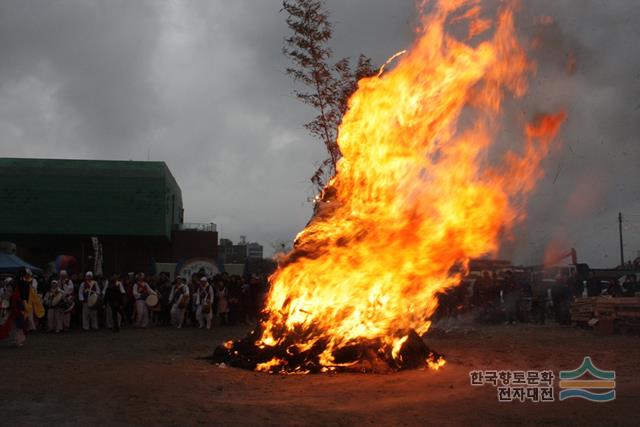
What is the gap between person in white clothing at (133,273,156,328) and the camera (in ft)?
70.9

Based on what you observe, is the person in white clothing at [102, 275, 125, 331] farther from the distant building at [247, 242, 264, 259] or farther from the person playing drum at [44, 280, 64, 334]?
the distant building at [247, 242, 264, 259]

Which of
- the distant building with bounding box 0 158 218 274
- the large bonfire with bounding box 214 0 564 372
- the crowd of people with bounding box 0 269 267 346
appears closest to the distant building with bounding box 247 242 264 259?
the distant building with bounding box 0 158 218 274

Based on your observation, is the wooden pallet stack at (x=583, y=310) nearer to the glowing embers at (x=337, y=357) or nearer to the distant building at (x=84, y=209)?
the glowing embers at (x=337, y=357)

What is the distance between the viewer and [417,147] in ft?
38.5

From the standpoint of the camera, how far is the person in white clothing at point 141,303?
21.6 m

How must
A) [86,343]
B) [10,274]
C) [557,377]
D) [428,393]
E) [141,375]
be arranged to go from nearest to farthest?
[428,393] < [557,377] < [141,375] < [86,343] < [10,274]

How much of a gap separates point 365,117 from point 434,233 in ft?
8.31

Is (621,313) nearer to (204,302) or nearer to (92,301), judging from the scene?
(204,302)

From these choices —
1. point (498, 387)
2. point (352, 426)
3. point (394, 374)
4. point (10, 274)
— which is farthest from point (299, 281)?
point (10, 274)

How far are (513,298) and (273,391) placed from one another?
47.7 feet

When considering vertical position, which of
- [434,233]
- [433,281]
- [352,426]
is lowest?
[352,426]

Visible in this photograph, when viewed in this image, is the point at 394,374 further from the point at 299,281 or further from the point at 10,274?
the point at 10,274

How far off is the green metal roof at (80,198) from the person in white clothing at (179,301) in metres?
30.2

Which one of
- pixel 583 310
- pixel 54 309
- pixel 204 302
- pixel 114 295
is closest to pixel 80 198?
pixel 54 309
